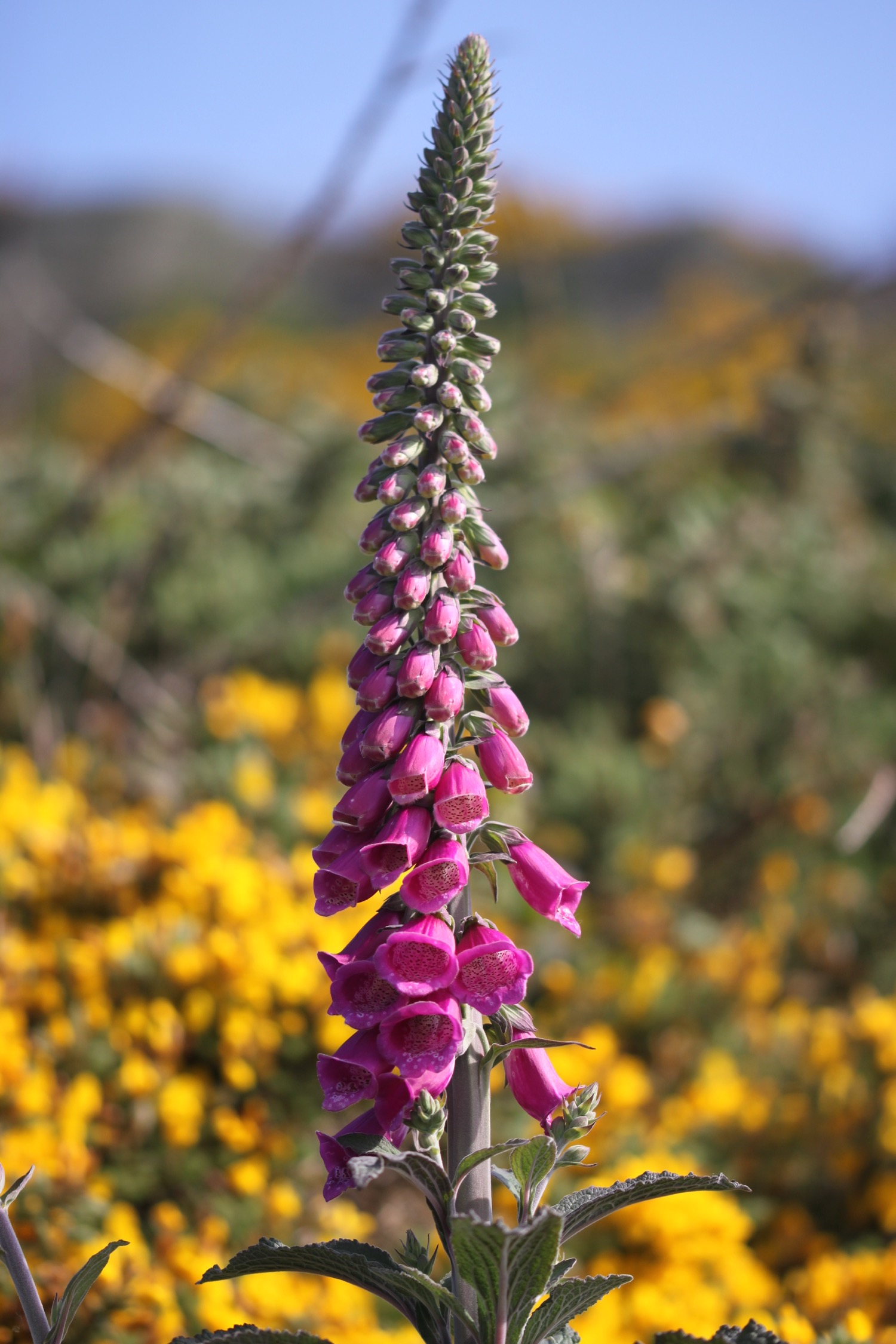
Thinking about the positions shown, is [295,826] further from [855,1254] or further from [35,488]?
[35,488]

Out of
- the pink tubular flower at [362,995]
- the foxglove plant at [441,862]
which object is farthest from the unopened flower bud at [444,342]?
the pink tubular flower at [362,995]

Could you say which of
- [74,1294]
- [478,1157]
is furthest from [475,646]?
[74,1294]

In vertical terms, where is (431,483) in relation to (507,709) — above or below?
above

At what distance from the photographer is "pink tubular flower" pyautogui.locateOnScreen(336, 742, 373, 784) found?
146cm

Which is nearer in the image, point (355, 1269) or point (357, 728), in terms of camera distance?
point (355, 1269)

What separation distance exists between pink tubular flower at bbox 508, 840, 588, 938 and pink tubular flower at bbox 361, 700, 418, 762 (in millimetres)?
217

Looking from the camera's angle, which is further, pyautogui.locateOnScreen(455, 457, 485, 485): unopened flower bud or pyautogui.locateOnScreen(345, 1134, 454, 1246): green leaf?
pyautogui.locateOnScreen(455, 457, 485, 485): unopened flower bud

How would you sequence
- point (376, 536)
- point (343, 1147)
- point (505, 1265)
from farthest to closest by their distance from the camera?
point (376, 536) → point (343, 1147) → point (505, 1265)

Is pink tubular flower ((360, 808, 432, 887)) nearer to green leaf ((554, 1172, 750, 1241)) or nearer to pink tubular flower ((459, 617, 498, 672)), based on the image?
pink tubular flower ((459, 617, 498, 672))

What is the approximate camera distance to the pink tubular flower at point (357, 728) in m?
1.46

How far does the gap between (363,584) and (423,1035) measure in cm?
58

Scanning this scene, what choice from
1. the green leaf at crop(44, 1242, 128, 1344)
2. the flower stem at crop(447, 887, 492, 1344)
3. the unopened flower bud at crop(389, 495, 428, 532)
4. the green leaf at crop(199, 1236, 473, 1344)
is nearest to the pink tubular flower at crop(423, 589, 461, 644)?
the unopened flower bud at crop(389, 495, 428, 532)

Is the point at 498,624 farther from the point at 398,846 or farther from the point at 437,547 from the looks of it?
the point at 398,846

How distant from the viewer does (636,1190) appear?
1306 mm
